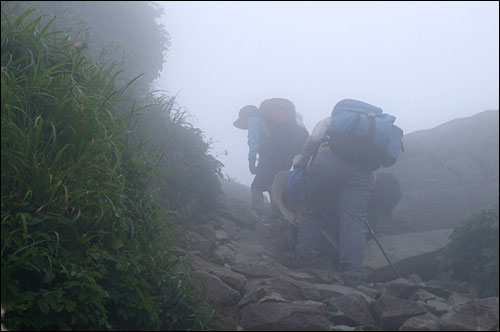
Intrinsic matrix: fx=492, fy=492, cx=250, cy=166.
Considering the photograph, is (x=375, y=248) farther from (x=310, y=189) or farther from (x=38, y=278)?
(x=38, y=278)

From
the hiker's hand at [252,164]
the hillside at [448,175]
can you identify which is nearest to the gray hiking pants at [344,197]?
the hiker's hand at [252,164]

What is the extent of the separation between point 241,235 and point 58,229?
394 centimetres

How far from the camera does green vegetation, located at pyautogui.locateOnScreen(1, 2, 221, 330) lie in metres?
2.33

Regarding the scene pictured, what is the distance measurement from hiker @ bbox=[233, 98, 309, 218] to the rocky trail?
4.06ft

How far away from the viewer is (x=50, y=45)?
3592 mm

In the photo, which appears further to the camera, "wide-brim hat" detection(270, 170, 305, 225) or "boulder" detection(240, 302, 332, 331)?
"wide-brim hat" detection(270, 170, 305, 225)

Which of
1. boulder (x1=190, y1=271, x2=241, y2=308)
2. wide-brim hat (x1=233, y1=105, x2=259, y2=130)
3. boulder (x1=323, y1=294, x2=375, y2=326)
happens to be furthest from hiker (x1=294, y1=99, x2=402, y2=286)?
wide-brim hat (x1=233, y1=105, x2=259, y2=130)

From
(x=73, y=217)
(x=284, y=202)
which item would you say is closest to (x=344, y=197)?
(x=284, y=202)

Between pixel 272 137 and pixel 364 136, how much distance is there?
2.81 m

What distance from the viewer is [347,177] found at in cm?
555

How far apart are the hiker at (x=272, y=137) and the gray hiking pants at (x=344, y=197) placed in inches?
83.8

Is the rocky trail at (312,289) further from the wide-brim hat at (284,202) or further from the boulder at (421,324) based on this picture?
the wide-brim hat at (284,202)

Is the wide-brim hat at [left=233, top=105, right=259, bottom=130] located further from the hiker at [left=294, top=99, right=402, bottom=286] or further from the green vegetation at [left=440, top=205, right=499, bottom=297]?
the green vegetation at [left=440, top=205, right=499, bottom=297]

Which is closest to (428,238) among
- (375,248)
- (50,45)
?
(375,248)
